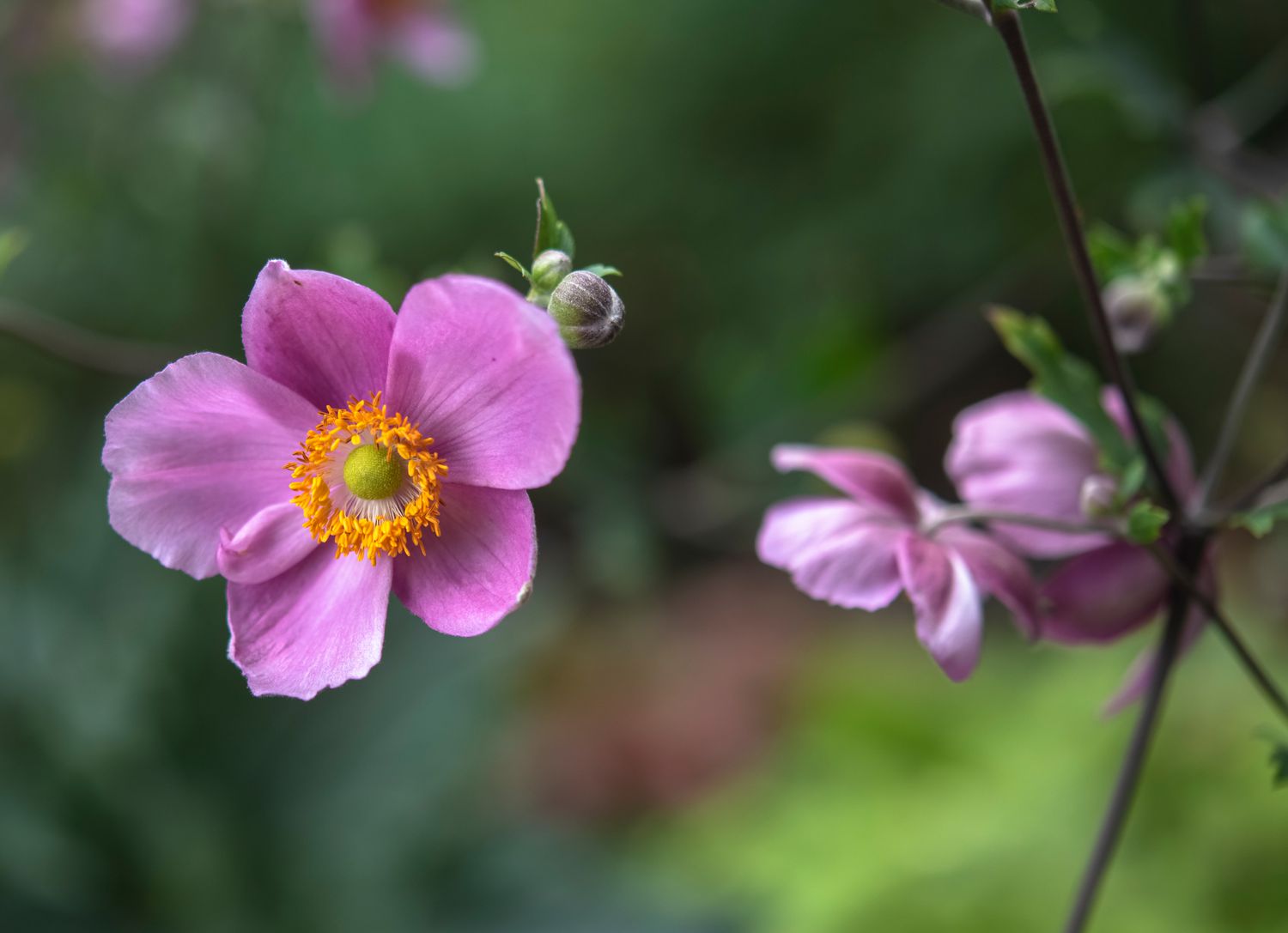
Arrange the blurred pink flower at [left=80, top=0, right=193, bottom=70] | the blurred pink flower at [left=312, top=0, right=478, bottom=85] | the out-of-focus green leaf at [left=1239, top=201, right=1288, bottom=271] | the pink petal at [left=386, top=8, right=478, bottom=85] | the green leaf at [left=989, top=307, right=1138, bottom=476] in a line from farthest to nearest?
the blurred pink flower at [left=80, top=0, right=193, bottom=70]
the pink petal at [left=386, top=8, right=478, bottom=85]
the blurred pink flower at [left=312, top=0, right=478, bottom=85]
the out-of-focus green leaf at [left=1239, top=201, right=1288, bottom=271]
the green leaf at [left=989, top=307, right=1138, bottom=476]

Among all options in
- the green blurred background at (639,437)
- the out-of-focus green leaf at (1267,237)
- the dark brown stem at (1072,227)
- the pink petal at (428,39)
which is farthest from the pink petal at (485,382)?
the pink petal at (428,39)

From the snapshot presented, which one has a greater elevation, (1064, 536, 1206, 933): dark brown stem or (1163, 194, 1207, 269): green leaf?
(1163, 194, 1207, 269): green leaf

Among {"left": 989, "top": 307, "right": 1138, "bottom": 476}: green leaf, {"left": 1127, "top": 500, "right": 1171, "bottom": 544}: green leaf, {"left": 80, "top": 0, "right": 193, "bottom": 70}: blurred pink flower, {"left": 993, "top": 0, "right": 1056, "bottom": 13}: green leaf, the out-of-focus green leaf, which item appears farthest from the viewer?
{"left": 80, "top": 0, "right": 193, "bottom": 70}: blurred pink flower

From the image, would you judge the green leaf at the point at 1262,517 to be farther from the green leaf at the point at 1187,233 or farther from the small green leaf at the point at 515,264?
the small green leaf at the point at 515,264

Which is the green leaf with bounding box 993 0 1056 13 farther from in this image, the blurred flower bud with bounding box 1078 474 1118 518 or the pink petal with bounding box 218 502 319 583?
the pink petal with bounding box 218 502 319 583

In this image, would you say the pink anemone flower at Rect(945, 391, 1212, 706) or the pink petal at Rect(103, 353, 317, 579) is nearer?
the pink petal at Rect(103, 353, 317, 579)

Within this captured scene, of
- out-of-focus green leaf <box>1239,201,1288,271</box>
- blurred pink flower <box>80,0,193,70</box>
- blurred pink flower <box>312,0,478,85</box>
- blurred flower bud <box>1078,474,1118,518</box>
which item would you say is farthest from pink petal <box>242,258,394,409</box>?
blurred pink flower <box>80,0,193,70</box>

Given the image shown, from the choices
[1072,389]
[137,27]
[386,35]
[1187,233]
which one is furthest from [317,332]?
[137,27]

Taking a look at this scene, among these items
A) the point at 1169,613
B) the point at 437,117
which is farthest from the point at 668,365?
the point at 1169,613
